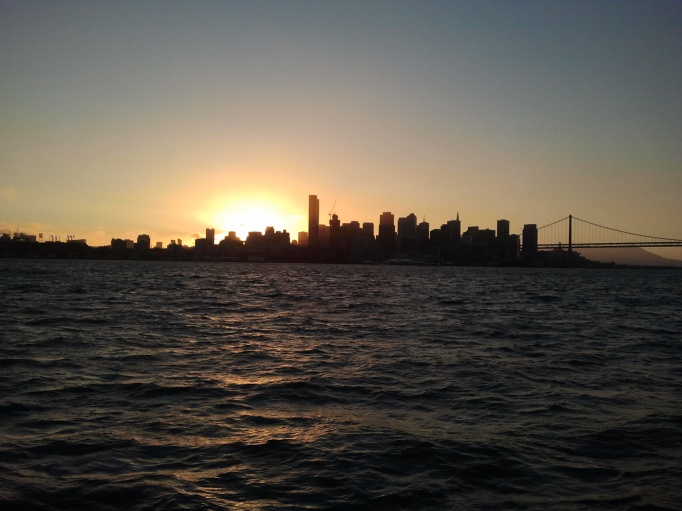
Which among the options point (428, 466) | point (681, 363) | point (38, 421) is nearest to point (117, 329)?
point (38, 421)

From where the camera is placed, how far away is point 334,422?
11.2 metres

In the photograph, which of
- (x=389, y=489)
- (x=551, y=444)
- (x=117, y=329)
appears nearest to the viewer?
(x=389, y=489)

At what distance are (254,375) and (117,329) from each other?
448 inches

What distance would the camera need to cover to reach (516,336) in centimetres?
2527

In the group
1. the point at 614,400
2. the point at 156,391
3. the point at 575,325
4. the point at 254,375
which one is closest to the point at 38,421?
the point at 156,391

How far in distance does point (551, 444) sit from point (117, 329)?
64.1ft

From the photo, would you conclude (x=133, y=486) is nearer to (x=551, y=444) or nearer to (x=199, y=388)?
(x=199, y=388)

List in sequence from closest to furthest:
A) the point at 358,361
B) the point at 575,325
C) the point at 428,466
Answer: the point at 428,466 → the point at 358,361 → the point at 575,325

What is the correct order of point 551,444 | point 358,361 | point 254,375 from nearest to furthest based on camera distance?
point 551,444 < point 254,375 < point 358,361

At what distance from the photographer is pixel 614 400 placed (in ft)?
44.2

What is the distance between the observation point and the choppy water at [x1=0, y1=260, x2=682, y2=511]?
788 cm

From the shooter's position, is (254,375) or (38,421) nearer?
(38,421)

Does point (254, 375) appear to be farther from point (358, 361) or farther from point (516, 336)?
point (516, 336)

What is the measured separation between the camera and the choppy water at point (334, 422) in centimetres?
788
